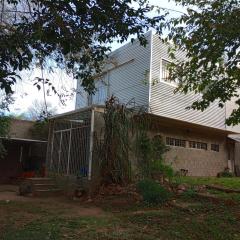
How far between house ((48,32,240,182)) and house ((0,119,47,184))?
10.7 feet

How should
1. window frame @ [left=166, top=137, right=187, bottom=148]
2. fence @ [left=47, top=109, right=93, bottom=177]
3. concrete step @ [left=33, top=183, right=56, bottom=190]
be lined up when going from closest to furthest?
fence @ [left=47, top=109, right=93, bottom=177] → concrete step @ [left=33, top=183, right=56, bottom=190] → window frame @ [left=166, top=137, right=187, bottom=148]

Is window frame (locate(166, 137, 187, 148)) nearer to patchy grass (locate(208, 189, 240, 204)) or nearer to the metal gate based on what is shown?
the metal gate

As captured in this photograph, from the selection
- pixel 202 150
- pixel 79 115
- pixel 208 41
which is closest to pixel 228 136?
pixel 202 150

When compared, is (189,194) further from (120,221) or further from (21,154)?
(21,154)

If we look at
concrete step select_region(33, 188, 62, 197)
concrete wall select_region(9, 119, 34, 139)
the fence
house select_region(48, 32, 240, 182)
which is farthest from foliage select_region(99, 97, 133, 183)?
concrete wall select_region(9, 119, 34, 139)

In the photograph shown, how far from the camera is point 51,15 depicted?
722 centimetres

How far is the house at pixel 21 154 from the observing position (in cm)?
2266

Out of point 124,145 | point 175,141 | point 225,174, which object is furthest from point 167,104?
point 225,174

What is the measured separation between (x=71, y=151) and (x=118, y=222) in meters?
7.32

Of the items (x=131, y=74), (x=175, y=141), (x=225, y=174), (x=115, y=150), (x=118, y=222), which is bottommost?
(x=118, y=222)

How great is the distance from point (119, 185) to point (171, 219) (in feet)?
15.6

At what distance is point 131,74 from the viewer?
770 inches

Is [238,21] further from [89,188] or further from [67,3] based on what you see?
[89,188]

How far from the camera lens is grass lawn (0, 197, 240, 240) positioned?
27.5 feet
